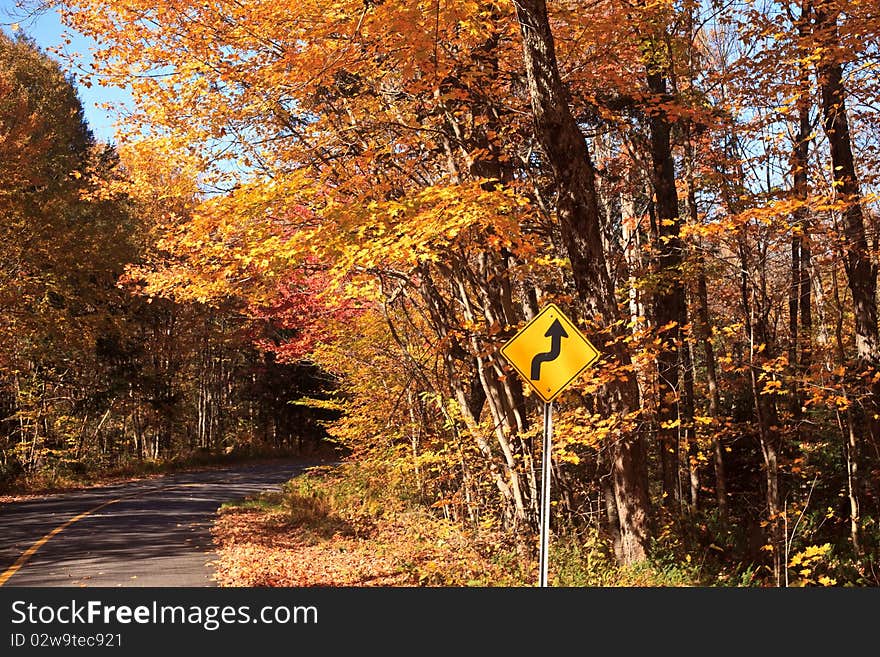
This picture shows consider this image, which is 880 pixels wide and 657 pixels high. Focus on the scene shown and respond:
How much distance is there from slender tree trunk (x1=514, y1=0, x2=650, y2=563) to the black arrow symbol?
6.10 ft

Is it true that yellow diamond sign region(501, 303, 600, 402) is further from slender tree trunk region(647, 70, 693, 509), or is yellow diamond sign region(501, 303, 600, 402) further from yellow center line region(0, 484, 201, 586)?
yellow center line region(0, 484, 201, 586)

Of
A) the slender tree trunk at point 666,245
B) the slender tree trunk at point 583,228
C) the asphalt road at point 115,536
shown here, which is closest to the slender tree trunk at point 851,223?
the slender tree trunk at point 666,245

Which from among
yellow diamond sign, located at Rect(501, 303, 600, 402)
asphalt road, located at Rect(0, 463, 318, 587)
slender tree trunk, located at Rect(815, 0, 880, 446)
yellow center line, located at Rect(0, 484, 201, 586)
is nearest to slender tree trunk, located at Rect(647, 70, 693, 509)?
slender tree trunk, located at Rect(815, 0, 880, 446)

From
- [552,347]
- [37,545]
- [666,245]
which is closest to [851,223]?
[666,245]

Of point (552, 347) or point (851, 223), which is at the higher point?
point (851, 223)

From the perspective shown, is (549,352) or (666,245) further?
(666,245)

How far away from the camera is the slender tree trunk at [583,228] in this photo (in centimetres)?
952

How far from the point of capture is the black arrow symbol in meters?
7.78

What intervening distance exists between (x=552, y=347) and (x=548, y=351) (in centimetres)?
5

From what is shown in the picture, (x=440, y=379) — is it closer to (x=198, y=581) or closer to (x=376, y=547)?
(x=376, y=547)

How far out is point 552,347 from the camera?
778 centimetres

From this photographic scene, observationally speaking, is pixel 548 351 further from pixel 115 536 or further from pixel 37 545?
pixel 115 536

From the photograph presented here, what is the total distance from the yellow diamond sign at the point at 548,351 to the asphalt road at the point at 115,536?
4921 mm

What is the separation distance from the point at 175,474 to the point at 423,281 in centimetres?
1872
